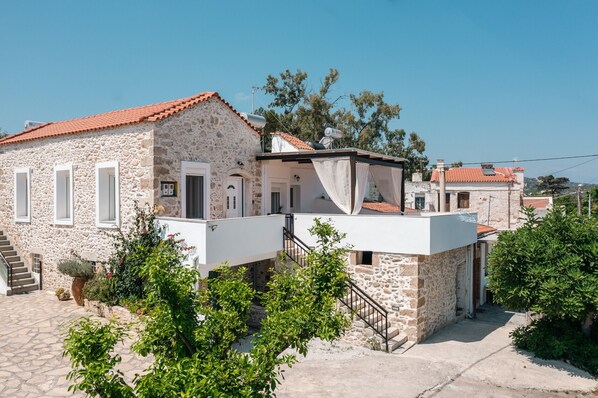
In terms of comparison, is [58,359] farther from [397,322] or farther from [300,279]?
[397,322]

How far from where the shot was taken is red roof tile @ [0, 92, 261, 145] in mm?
Result: 11695

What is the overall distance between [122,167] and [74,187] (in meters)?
2.69

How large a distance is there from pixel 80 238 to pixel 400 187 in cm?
1174

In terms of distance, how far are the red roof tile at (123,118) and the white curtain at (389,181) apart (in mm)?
5190

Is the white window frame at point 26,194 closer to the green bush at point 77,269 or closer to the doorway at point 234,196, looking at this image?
the green bush at point 77,269

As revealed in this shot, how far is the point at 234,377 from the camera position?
4.37 m

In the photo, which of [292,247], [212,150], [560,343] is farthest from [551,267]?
[212,150]

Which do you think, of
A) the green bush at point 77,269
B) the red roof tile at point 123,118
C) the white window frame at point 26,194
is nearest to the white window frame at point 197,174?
the red roof tile at point 123,118

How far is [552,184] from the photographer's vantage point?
58906 mm

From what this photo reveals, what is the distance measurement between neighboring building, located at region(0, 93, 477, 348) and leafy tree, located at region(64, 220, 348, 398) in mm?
4910

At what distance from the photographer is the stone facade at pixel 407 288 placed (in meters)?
12.3

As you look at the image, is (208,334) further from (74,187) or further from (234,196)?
(74,187)

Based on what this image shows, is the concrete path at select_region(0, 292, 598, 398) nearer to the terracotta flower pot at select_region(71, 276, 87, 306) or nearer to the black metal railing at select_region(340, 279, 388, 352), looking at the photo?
the terracotta flower pot at select_region(71, 276, 87, 306)

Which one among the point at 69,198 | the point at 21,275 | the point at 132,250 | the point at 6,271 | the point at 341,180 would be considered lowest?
the point at 21,275
